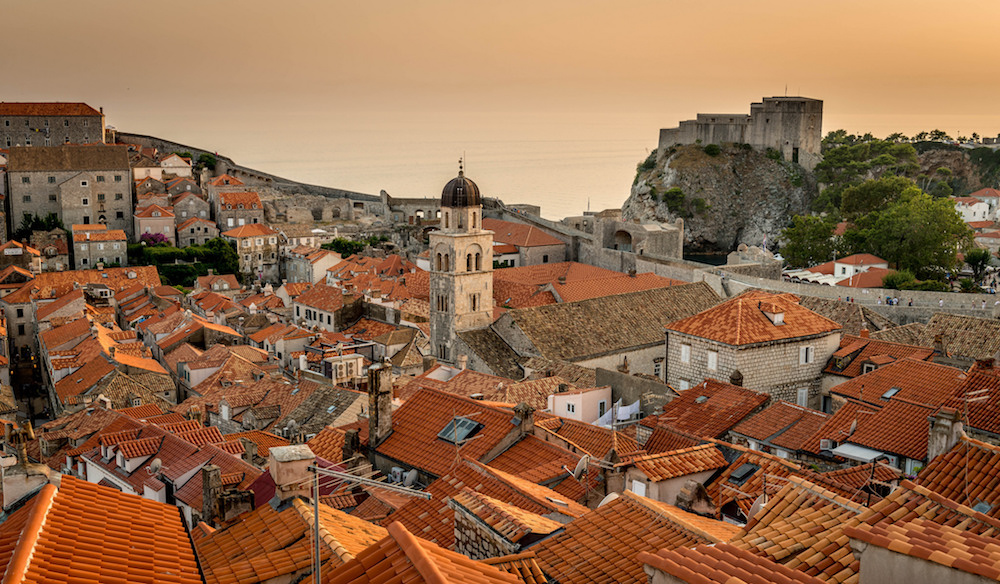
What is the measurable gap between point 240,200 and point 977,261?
139 ft

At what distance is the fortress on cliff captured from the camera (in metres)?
76.1

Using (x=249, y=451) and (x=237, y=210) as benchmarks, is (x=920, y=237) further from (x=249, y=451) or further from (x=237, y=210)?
(x=237, y=210)

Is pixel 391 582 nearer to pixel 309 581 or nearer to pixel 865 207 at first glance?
pixel 309 581

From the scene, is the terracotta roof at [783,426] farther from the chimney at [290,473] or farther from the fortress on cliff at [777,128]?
the fortress on cliff at [777,128]

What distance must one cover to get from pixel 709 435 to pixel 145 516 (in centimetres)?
1051

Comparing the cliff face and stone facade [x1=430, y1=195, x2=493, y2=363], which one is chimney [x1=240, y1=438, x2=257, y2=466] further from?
the cliff face

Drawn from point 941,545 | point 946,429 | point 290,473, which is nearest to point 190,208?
point 290,473

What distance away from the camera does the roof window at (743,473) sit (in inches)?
428

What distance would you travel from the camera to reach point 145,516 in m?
6.62

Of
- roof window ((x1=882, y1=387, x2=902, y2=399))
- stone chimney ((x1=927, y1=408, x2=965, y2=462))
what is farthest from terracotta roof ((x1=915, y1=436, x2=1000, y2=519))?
roof window ((x1=882, y1=387, x2=902, y2=399))

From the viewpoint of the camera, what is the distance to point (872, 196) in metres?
55.5

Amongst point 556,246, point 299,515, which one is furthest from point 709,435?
point 556,246

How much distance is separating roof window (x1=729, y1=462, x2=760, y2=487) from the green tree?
3496 cm

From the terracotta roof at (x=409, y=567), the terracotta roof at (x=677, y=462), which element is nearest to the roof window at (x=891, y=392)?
the terracotta roof at (x=677, y=462)
